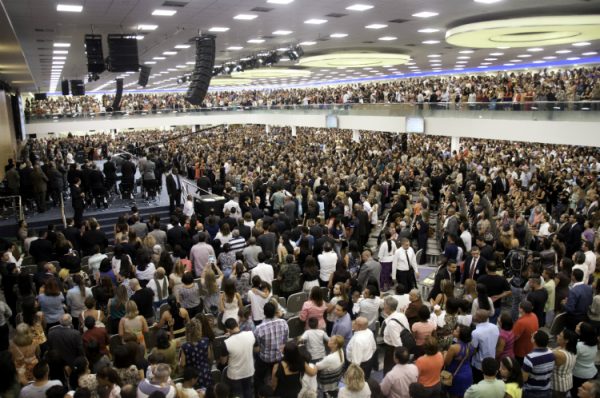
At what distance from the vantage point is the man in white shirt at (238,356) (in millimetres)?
5062

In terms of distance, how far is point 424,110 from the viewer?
888 inches

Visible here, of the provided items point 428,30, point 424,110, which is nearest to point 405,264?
point 428,30

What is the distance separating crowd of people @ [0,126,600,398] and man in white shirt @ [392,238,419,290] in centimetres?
3

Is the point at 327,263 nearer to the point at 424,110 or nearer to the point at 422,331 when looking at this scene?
the point at 422,331

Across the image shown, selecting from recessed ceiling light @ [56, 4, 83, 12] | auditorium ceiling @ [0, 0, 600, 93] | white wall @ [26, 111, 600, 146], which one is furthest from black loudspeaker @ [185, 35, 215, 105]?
white wall @ [26, 111, 600, 146]

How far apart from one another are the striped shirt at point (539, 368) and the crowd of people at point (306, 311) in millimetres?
16

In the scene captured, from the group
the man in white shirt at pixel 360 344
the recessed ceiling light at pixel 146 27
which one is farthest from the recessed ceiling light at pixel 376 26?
the man in white shirt at pixel 360 344

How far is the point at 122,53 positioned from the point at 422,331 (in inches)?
446

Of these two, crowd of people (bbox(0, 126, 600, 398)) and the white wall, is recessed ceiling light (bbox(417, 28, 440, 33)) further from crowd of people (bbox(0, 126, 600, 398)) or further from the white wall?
crowd of people (bbox(0, 126, 600, 398))

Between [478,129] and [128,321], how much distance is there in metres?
17.5

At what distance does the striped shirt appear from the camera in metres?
4.88

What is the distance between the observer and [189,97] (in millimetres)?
15523

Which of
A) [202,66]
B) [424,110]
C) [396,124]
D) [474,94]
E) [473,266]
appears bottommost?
[473,266]

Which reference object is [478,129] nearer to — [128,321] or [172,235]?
[172,235]
